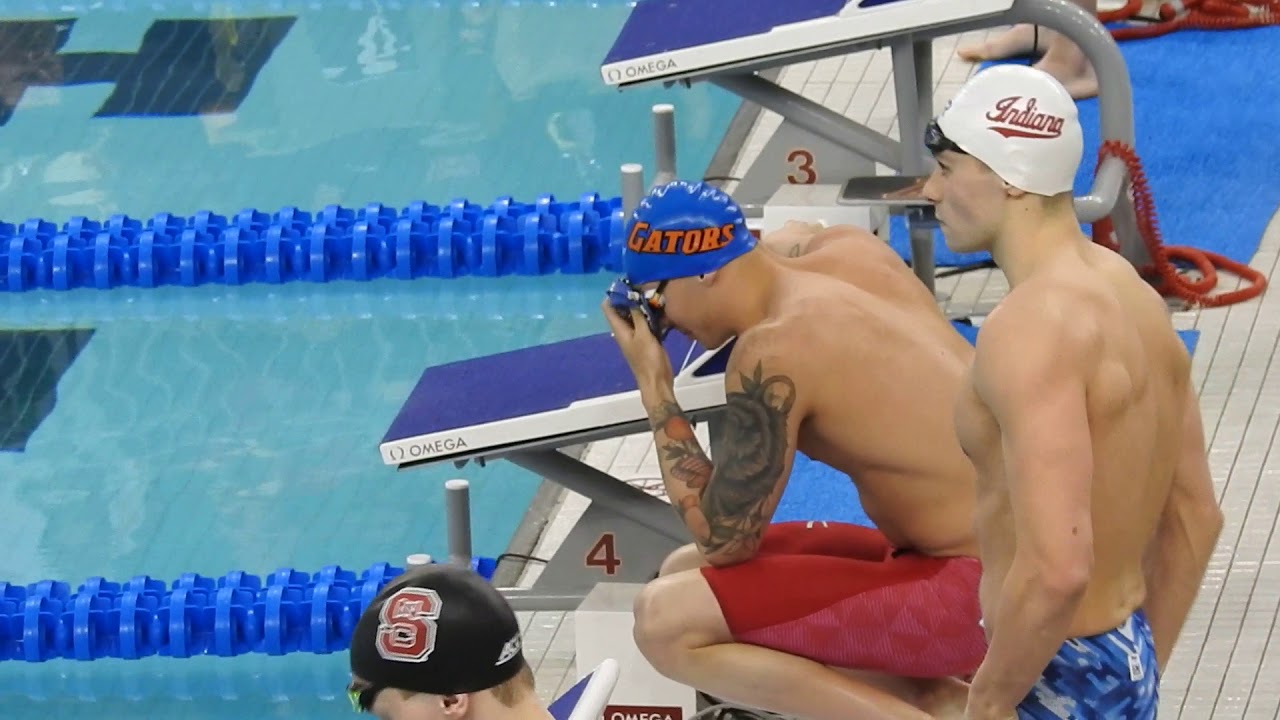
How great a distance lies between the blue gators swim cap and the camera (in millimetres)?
3295

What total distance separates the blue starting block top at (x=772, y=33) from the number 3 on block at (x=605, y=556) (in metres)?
1.46

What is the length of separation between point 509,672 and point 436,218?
13.3ft

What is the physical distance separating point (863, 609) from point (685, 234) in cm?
65

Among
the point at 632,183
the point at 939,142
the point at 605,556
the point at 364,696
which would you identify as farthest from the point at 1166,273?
the point at 364,696

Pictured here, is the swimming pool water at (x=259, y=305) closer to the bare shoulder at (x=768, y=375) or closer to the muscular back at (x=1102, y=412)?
the bare shoulder at (x=768, y=375)

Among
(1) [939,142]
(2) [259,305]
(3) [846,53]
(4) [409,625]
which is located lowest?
(2) [259,305]

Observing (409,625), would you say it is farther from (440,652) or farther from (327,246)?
(327,246)

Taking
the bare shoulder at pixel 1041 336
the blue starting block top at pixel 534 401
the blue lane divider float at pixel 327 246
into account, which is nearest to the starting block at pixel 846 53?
the blue lane divider float at pixel 327 246

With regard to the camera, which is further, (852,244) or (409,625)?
(852,244)

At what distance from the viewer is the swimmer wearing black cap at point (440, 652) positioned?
85.4 inches

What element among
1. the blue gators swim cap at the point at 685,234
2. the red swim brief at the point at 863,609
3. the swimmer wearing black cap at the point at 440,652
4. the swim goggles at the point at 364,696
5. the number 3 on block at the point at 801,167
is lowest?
the number 3 on block at the point at 801,167

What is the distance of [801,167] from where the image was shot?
5434 millimetres

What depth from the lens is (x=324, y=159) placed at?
22.5ft

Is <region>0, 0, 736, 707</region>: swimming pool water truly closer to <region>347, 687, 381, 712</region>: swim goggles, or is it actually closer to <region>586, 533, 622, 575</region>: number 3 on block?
<region>586, 533, 622, 575</region>: number 3 on block
